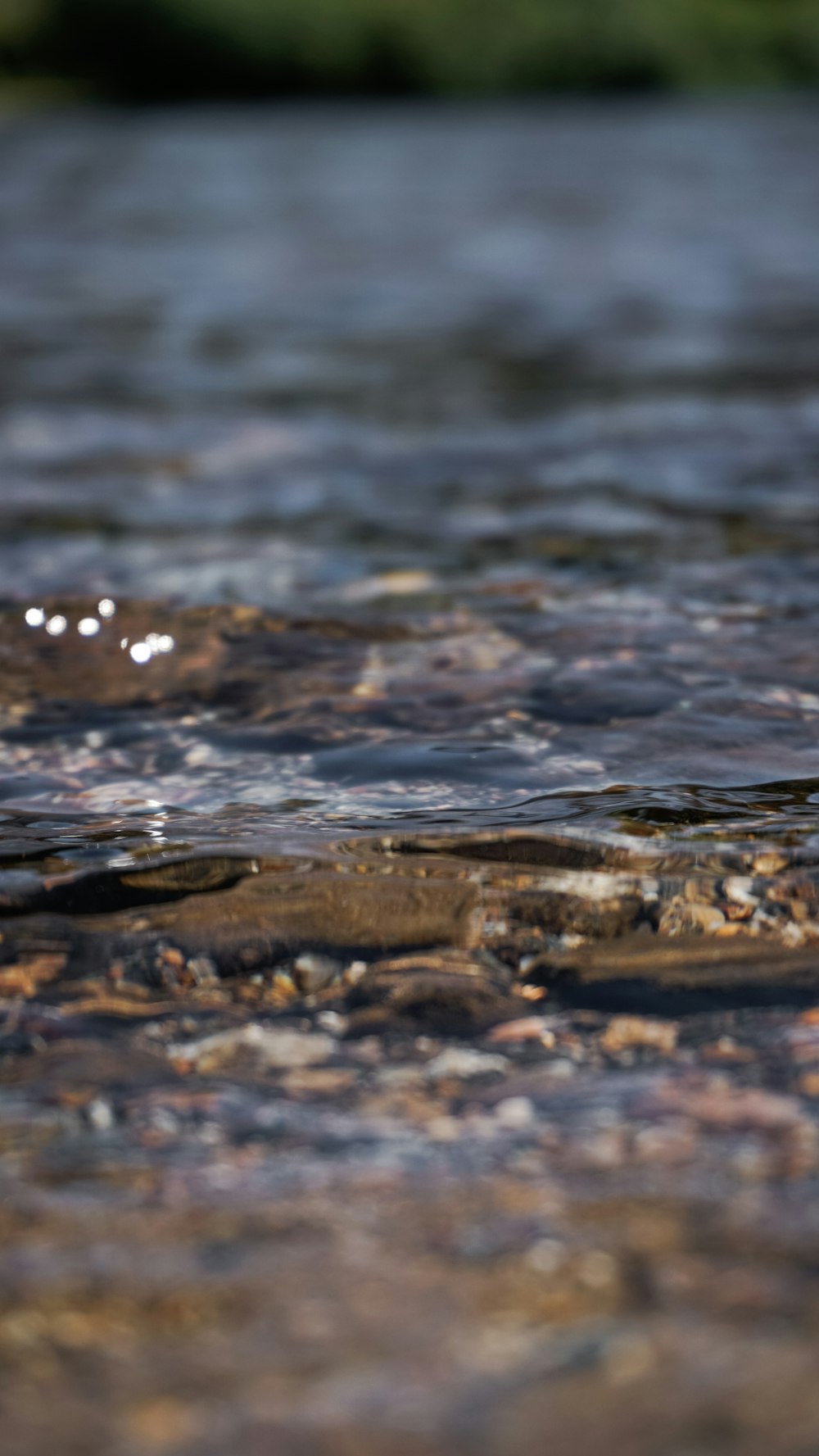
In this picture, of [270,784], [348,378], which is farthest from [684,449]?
[270,784]

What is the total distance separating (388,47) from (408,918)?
34616 millimetres

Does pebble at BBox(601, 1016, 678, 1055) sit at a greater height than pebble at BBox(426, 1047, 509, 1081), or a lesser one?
greater

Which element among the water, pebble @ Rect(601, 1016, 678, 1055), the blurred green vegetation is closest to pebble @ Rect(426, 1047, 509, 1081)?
the water

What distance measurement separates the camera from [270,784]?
250 cm

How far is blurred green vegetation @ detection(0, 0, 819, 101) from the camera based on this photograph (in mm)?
32438

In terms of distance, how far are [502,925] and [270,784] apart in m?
0.60

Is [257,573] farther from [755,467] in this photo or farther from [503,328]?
[503,328]

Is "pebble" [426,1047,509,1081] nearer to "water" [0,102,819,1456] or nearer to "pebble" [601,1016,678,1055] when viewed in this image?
"water" [0,102,819,1456]

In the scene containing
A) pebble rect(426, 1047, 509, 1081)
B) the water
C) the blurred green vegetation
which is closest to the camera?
the water

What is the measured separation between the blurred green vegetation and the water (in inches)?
1176

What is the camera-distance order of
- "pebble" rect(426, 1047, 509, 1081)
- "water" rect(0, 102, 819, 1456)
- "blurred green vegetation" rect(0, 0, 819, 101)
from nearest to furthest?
"water" rect(0, 102, 819, 1456) → "pebble" rect(426, 1047, 509, 1081) → "blurred green vegetation" rect(0, 0, 819, 101)

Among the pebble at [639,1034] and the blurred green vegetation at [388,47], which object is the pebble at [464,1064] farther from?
the blurred green vegetation at [388,47]

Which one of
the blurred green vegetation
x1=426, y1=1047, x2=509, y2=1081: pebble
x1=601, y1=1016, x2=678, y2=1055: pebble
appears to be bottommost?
x1=426, y1=1047, x2=509, y2=1081: pebble

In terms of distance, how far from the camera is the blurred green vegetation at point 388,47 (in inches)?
1277
